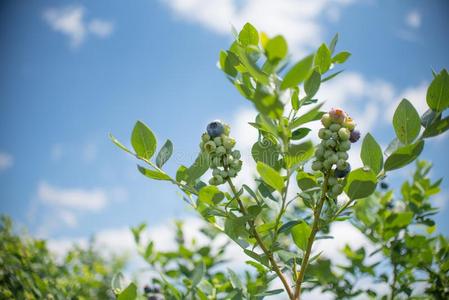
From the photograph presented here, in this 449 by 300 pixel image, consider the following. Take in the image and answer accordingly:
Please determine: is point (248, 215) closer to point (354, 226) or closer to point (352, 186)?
point (352, 186)

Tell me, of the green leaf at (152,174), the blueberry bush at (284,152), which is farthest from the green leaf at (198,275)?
the green leaf at (152,174)

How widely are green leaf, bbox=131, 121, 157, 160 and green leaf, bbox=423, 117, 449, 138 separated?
866mm

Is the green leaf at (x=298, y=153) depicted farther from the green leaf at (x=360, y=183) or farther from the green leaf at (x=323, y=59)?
the green leaf at (x=323, y=59)

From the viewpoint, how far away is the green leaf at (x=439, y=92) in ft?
3.63

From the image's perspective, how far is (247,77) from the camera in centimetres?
123

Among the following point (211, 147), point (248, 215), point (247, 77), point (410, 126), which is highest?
point (247, 77)

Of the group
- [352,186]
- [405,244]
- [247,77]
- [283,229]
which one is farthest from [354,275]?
[247,77]

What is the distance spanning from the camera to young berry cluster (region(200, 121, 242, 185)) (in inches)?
46.6

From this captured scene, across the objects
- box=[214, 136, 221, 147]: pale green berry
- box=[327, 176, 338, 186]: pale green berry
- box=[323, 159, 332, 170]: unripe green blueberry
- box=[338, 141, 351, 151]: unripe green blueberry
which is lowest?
box=[327, 176, 338, 186]: pale green berry

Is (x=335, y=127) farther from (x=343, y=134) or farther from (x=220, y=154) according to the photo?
(x=220, y=154)

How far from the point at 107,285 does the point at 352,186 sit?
4.32 meters

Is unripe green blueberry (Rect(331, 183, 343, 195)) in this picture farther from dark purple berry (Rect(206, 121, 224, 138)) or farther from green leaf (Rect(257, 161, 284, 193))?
dark purple berry (Rect(206, 121, 224, 138))

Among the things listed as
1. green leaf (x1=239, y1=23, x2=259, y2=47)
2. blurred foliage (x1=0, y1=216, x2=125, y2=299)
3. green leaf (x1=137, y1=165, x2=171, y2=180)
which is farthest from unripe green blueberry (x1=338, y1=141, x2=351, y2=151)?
blurred foliage (x1=0, y1=216, x2=125, y2=299)

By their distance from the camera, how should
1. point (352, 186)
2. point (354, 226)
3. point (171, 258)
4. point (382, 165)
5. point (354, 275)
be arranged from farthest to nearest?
point (171, 258) < point (354, 275) < point (354, 226) < point (382, 165) < point (352, 186)
